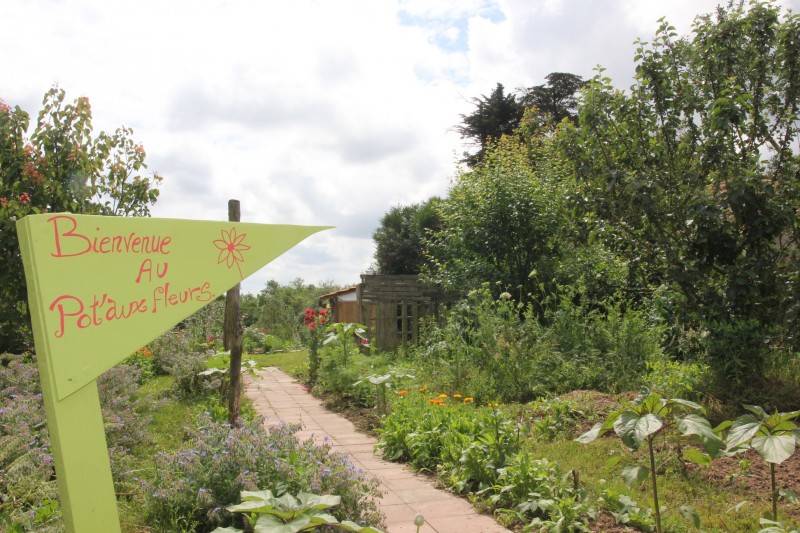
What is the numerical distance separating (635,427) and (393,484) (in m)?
2.40

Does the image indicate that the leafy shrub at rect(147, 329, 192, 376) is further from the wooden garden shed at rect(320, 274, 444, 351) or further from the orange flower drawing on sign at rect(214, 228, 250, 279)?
the orange flower drawing on sign at rect(214, 228, 250, 279)

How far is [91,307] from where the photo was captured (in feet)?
7.93

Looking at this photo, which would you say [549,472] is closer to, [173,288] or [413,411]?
[413,411]

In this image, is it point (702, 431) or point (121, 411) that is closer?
point (702, 431)

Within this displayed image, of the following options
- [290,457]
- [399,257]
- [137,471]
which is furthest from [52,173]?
[399,257]

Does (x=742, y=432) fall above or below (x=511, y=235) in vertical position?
below

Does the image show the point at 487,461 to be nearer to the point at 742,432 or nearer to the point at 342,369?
the point at 742,432

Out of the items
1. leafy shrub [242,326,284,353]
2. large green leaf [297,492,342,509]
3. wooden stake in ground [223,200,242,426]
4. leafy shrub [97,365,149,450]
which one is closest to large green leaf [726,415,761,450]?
large green leaf [297,492,342,509]

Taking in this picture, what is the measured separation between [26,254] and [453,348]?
5.68 meters

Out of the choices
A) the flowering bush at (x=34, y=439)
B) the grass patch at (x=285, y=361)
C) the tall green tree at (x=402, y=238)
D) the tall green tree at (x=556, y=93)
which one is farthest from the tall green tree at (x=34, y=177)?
the tall green tree at (x=556, y=93)

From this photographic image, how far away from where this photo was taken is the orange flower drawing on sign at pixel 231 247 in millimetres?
2871

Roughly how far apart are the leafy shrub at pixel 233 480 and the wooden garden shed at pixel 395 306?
753cm

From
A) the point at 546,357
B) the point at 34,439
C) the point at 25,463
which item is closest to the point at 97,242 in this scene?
the point at 25,463

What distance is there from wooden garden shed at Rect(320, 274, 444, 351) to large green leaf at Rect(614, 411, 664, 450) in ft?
28.3
